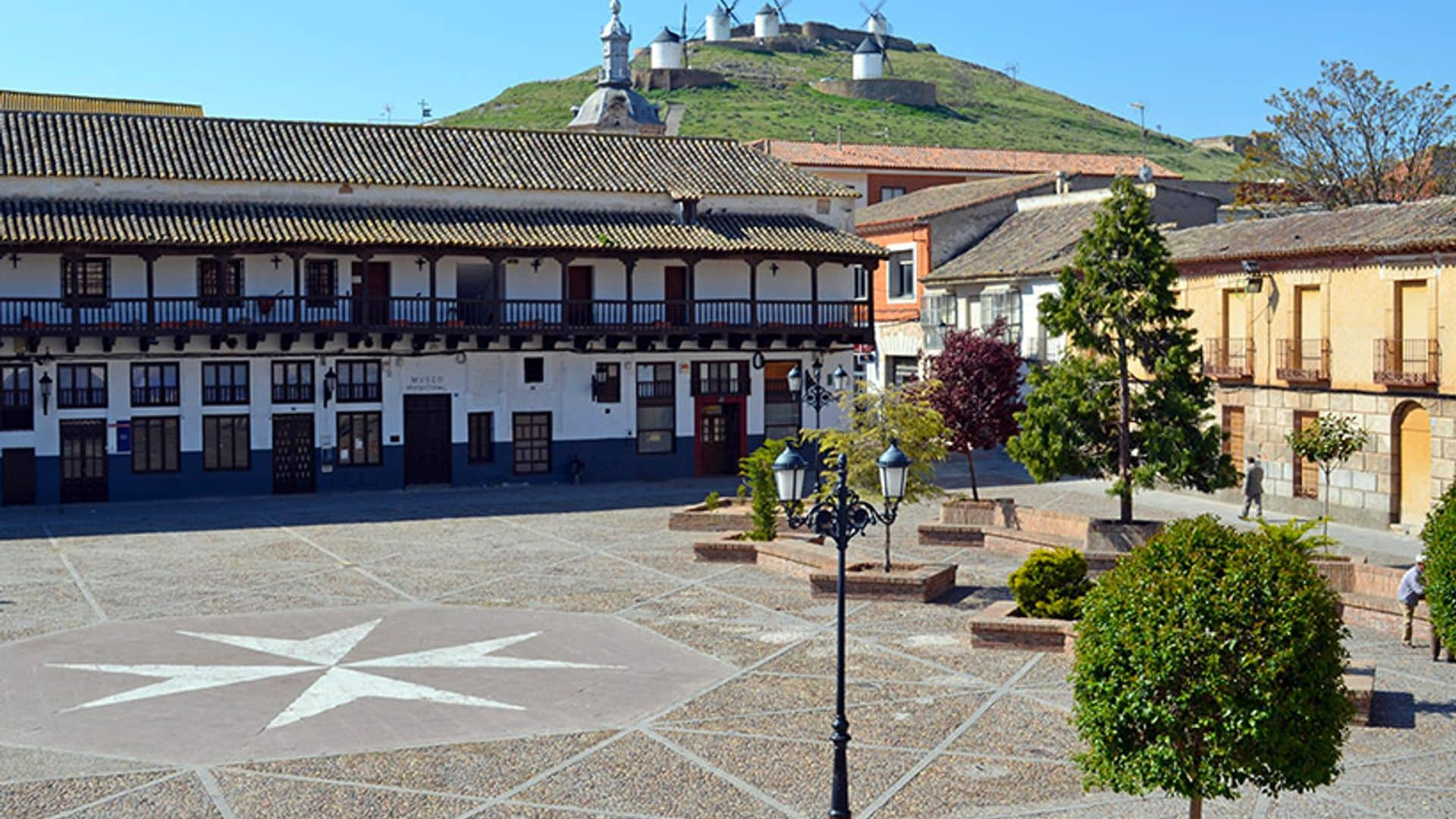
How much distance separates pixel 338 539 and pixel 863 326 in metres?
17.1

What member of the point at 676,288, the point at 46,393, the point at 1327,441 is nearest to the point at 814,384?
the point at 676,288

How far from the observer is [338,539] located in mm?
30609

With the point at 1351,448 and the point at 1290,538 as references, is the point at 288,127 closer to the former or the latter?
the point at 1351,448

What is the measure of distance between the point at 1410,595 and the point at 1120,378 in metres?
8.19

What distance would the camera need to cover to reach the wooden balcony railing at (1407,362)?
30484 mm

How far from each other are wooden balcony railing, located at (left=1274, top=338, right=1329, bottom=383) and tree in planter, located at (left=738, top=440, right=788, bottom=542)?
1191cm

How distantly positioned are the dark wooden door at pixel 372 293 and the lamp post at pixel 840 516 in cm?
2299

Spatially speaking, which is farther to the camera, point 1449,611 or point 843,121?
point 843,121

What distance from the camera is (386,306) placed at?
39.1m

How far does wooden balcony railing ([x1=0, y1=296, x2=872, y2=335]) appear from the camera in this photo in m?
36.3

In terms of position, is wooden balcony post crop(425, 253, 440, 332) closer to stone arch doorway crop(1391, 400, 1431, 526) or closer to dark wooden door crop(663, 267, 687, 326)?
dark wooden door crop(663, 267, 687, 326)

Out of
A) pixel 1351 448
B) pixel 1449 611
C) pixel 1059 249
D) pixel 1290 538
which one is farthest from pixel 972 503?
pixel 1059 249

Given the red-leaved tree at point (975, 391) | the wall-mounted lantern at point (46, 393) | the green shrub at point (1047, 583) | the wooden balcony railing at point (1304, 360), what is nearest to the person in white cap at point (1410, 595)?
the green shrub at point (1047, 583)

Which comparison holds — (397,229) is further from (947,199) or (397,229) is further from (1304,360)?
(947,199)
